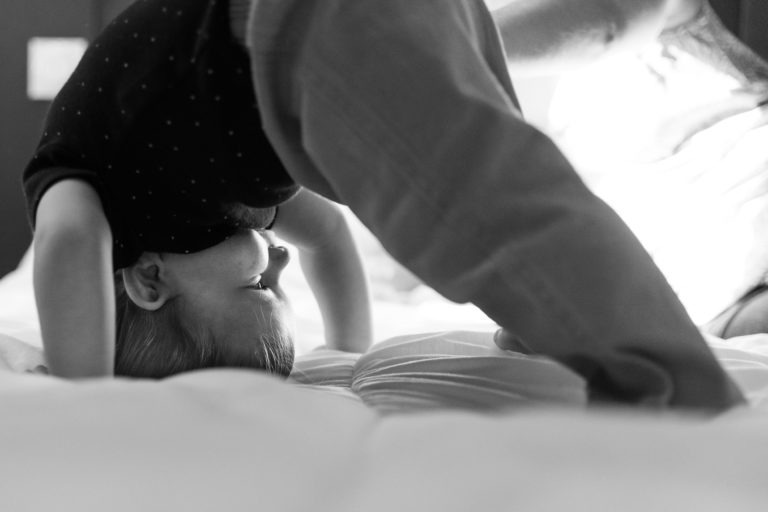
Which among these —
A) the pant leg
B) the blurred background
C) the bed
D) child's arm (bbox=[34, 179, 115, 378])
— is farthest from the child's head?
the blurred background

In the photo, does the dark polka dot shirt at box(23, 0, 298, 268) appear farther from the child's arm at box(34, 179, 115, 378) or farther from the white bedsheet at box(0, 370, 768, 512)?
the white bedsheet at box(0, 370, 768, 512)

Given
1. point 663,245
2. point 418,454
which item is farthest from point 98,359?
point 663,245

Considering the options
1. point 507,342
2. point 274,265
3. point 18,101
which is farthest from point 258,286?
point 18,101

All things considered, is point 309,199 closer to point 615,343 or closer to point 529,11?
point 529,11

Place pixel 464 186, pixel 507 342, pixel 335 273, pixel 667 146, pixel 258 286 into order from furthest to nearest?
1. pixel 667 146
2. pixel 335 273
3. pixel 258 286
4. pixel 507 342
5. pixel 464 186

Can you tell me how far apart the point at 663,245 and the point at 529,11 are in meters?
0.67

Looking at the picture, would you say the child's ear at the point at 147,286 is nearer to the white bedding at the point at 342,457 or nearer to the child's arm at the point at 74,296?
the child's arm at the point at 74,296

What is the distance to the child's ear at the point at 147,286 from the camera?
2.62 feet

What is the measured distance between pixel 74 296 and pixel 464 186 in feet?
1.14

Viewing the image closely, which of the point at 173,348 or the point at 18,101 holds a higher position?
the point at 173,348

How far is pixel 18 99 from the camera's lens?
214 centimetres

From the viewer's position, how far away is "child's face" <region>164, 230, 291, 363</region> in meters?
0.79

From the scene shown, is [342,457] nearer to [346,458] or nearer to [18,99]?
[346,458]

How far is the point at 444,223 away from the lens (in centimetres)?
46
